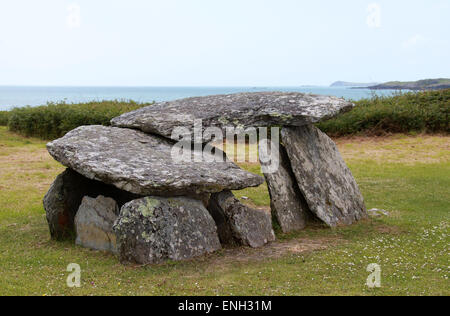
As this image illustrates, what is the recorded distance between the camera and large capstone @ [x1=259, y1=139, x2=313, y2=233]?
31.1 feet

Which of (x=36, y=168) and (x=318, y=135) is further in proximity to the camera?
(x=36, y=168)

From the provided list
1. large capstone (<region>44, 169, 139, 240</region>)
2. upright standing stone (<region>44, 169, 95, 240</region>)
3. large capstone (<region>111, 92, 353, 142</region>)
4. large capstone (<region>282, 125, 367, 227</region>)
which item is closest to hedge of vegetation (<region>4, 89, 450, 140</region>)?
large capstone (<region>111, 92, 353, 142</region>)

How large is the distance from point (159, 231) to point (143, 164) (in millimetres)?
1255

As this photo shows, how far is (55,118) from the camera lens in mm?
21141

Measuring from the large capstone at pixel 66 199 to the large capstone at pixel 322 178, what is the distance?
3407mm

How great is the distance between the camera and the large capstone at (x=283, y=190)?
31.1 feet

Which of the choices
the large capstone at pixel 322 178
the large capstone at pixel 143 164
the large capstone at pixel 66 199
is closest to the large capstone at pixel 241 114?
the large capstone at pixel 143 164

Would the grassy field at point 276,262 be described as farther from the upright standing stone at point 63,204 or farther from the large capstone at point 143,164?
the large capstone at point 143,164

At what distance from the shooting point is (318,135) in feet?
35.0

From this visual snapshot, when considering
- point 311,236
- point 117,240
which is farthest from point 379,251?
point 117,240
